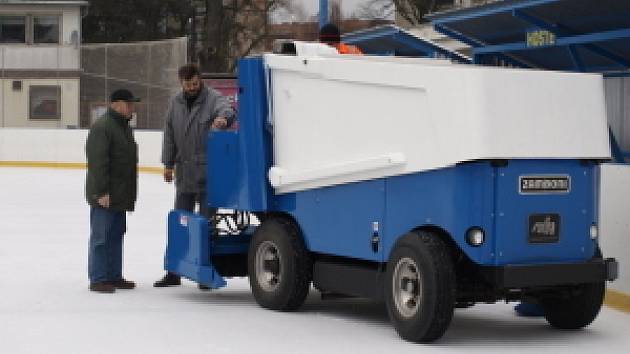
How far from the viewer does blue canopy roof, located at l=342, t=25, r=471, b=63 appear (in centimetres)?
1928

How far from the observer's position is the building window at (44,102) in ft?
135

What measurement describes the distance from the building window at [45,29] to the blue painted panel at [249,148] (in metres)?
36.5

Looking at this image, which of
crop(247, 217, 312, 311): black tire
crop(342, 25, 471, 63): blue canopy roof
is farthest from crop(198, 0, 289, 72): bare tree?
crop(247, 217, 312, 311): black tire

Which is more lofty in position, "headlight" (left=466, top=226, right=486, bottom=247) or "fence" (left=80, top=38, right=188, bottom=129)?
"fence" (left=80, top=38, right=188, bottom=129)

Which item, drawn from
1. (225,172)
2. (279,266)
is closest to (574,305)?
(279,266)

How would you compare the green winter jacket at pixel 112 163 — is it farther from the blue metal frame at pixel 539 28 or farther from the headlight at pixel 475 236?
the blue metal frame at pixel 539 28

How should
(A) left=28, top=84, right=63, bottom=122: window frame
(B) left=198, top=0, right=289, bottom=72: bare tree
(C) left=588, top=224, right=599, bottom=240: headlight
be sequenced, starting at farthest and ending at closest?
(B) left=198, top=0, right=289, bottom=72: bare tree → (A) left=28, top=84, right=63, bottom=122: window frame → (C) left=588, top=224, right=599, bottom=240: headlight

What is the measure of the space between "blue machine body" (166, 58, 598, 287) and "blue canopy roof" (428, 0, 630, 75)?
5.32 metres

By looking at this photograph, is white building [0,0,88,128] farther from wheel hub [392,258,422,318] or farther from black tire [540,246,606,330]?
wheel hub [392,258,422,318]

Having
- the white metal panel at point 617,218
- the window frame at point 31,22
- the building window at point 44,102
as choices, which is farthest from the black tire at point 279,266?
the window frame at point 31,22

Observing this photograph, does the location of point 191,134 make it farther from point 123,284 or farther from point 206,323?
point 206,323

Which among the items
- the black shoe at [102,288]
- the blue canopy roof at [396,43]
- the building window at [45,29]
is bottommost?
the black shoe at [102,288]

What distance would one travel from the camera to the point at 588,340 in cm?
816

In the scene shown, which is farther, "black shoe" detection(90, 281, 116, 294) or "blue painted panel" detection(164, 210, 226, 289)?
"black shoe" detection(90, 281, 116, 294)
